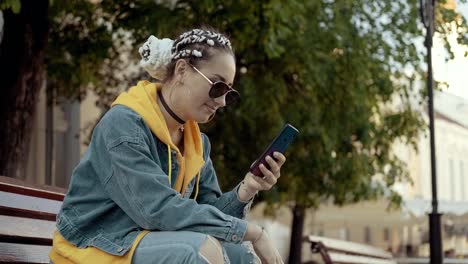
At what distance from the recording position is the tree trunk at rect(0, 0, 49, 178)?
36.3ft

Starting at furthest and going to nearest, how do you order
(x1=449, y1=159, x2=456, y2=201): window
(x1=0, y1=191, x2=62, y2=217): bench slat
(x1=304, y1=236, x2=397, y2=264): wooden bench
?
(x1=449, y1=159, x2=456, y2=201): window
(x1=304, y1=236, x2=397, y2=264): wooden bench
(x1=0, y1=191, x2=62, y2=217): bench slat

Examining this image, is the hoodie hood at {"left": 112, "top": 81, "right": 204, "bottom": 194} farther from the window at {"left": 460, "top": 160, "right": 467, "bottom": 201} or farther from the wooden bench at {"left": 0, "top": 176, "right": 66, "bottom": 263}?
the window at {"left": 460, "top": 160, "right": 467, "bottom": 201}

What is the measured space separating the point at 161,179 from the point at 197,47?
530mm

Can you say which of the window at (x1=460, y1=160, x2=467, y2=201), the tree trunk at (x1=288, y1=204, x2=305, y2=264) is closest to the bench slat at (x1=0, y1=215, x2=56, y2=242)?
the tree trunk at (x1=288, y1=204, x2=305, y2=264)

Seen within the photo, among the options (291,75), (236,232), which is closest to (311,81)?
(291,75)

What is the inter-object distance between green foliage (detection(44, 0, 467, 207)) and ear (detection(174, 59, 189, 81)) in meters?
8.60

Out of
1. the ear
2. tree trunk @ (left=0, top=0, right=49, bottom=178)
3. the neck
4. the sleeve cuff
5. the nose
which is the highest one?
tree trunk @ (left=0, top=0, right=49, bottom=178)

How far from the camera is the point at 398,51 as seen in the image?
1541 cm

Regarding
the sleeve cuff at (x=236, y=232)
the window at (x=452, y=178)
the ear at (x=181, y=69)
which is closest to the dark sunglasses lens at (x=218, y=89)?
the ear at (x=181, y=69)

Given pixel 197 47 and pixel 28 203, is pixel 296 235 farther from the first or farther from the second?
pixel 197 47

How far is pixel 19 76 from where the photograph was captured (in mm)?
11258

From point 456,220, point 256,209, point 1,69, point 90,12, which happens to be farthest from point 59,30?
point 456,220

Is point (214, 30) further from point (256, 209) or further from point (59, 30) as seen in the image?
point (256, 209)

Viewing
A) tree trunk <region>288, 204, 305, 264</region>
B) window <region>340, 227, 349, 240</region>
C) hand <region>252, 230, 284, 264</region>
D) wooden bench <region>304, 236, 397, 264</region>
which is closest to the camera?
hand <region>252, 230, 284, 264</region>
